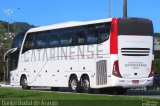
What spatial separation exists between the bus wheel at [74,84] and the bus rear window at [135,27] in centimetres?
446

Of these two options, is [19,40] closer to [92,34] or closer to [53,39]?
[53,39]

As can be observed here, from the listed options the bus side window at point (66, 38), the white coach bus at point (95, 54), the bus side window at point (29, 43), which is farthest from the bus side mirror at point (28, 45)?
the bus side window at point (66, 38)

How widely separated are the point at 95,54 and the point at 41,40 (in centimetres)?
625

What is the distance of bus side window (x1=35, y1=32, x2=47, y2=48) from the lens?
32.8 metres

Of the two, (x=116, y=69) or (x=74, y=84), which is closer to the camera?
(x=116, y=69)

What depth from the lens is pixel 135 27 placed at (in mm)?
27156

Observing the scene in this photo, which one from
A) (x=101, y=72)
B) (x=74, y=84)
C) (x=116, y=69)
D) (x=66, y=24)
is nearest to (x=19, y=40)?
(x=66, y=24)

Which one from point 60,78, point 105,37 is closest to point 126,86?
point 105,37

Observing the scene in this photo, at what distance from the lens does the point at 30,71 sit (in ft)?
114

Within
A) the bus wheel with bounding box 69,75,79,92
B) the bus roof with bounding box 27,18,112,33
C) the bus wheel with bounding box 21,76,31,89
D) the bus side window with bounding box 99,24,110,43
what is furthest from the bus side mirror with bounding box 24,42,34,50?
the bus side window with bounding box 99,24,110,43

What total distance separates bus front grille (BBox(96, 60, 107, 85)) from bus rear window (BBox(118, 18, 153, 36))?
6.27ft

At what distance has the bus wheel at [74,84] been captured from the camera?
1161 inches

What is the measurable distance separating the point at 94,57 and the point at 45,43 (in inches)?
216

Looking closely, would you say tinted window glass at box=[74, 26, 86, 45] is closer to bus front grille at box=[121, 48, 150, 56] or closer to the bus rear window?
the bus rear window
